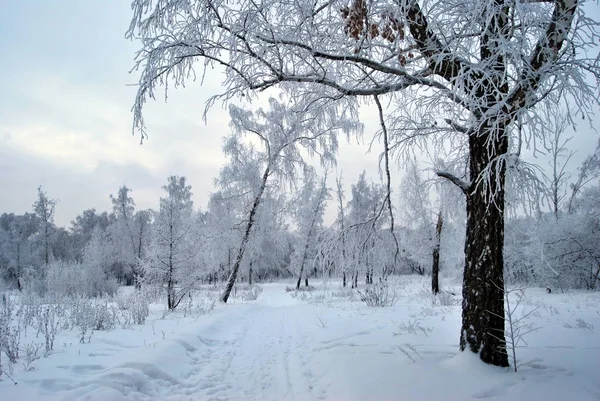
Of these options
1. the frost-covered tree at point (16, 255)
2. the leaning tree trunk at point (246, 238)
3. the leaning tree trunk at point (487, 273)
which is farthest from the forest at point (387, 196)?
the frost-covered tree at point (16, 255)

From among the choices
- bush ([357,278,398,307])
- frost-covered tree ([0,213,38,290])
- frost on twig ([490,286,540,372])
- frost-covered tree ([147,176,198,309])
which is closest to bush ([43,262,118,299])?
frost-covered tree ([147,176,198,309])

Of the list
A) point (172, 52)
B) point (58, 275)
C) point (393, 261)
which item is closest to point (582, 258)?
point (393, 261)

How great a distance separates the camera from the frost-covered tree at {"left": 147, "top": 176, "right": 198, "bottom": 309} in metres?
10.4

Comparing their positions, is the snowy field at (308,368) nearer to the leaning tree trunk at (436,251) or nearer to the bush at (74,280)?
the bush at (74,280)

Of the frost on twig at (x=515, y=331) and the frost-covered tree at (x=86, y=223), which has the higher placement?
the frost-covered tree at (x=86, y=223)

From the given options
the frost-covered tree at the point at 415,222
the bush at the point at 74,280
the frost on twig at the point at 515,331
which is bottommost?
the bush at the point at 74,280

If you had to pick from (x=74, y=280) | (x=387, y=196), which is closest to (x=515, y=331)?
(x=387, y=196)

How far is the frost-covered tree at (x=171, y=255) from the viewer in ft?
34.2

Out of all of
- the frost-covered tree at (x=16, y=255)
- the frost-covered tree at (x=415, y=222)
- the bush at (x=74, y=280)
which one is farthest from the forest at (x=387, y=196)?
the frost-covered tree at (x=16, y=255)

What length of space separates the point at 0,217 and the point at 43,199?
40244mm

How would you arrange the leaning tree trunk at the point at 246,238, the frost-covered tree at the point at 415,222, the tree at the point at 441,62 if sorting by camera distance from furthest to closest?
the frost-covered tree at the point at 415,222 → the leaning tree trunk at the point at 246,238 → the tree at the point at 441,62

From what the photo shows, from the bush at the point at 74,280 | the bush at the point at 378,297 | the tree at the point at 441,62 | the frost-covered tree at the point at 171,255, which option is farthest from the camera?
the bush at the point at 74,280

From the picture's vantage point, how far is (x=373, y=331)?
6.14m

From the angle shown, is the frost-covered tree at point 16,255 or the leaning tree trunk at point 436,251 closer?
the leaning tree trunk at point 436,251
